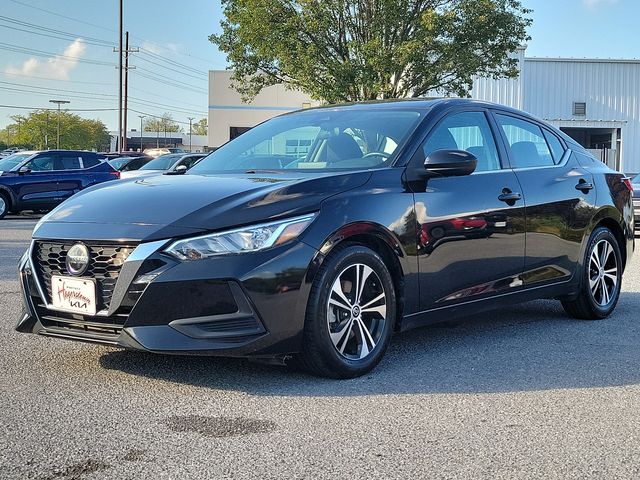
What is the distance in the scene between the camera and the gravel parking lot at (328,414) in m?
3.27

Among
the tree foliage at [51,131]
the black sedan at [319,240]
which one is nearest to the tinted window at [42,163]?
Answer: the black sedan at [319,240]

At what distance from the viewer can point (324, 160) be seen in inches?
205

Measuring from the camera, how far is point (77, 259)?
170 inches

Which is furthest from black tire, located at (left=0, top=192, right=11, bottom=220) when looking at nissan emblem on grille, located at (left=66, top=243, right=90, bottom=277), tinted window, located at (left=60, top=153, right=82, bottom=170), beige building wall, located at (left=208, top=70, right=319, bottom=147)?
beige building wall, located at (left=208, top=70, right=319, bottom=147)

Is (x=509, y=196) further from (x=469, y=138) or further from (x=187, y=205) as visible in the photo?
(x=187, y=205)

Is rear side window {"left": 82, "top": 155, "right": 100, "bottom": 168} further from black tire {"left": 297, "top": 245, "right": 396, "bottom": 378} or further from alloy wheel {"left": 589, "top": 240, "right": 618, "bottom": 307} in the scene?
black tire {"left": 297, "top": 245, "right": 396, "bottom": 378}

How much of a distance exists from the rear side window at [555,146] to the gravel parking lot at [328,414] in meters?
1.53

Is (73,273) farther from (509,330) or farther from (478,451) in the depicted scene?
(509,330)

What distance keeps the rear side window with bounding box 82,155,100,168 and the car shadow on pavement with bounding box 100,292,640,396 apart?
1626 cm

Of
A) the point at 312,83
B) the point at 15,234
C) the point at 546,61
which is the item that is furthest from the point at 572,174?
the point at 546,61

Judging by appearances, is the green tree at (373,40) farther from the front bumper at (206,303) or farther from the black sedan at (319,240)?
the front bumper at (206,303)

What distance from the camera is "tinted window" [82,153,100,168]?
20.8 m

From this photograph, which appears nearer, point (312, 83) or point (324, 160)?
point (324, 160)

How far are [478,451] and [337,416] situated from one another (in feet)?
2.37
